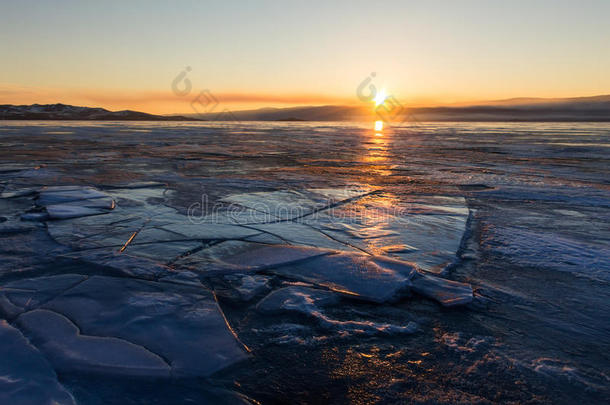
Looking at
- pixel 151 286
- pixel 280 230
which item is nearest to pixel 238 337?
pixel 151 286

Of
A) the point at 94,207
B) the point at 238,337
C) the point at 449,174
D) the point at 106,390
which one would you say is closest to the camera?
the point at 106,390

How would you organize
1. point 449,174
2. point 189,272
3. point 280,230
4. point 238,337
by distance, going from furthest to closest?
point 449,174
point 280,230
point 189,272
point 238,337

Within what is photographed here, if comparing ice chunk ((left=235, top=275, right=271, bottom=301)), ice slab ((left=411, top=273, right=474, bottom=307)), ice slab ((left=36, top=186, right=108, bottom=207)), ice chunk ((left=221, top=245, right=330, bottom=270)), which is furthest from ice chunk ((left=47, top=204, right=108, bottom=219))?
ice slab ((left=411, top=273, right=474, bottom=307))

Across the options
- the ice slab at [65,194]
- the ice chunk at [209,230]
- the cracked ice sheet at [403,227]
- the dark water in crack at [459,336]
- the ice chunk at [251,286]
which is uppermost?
the ice slab at [65,194]

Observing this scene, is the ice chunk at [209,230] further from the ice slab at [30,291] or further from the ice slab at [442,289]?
the ice slab at [442,289]

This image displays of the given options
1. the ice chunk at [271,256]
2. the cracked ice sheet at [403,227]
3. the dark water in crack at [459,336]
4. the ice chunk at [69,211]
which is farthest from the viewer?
the ice chunk at [69,211]

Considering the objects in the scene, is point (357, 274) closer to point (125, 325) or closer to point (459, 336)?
point (459, 336)

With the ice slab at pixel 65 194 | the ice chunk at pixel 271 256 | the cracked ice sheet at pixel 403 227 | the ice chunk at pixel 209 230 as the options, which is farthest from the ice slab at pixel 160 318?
the ice slab at pixel 65 194

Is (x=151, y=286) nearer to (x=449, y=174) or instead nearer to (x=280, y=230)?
(x=280, y=230)
